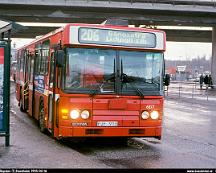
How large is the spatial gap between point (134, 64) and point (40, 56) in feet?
14.2

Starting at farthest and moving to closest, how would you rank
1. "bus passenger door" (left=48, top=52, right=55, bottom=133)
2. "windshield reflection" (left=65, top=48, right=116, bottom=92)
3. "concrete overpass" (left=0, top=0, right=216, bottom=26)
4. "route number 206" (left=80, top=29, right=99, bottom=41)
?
"concrete overpass" (left=0, top=0, right=216, bottom=26)
"bus passenger door" (left=48, top=52, right=55, bottom=133)
"route number 206" (left=80, top=29, right=99, bottom=41)
"windshield reflection" (left=65, top=48, right=116, bottom=92)

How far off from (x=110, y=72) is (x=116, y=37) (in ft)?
2.89

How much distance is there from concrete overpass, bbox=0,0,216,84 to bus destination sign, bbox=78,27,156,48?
31698mm

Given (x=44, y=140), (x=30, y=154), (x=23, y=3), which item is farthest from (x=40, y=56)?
(x=23, y=3)

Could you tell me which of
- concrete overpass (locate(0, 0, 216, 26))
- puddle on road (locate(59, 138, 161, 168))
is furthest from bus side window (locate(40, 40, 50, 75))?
concrete overpass (locate(0, 0, 216, 26))

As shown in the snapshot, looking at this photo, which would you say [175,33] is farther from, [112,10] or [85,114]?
[85,114]

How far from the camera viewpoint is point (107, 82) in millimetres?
11203

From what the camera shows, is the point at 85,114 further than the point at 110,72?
No

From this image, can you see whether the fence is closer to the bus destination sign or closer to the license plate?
the bus destination sign

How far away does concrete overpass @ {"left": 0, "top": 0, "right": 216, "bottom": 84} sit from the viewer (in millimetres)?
43000

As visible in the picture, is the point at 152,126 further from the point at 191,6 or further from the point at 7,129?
the point at 191,6

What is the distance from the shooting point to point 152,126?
37.9 feet

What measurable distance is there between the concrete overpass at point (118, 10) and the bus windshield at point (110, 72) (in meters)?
32.0

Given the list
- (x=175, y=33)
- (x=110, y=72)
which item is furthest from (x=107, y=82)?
(x=175, y=33)
